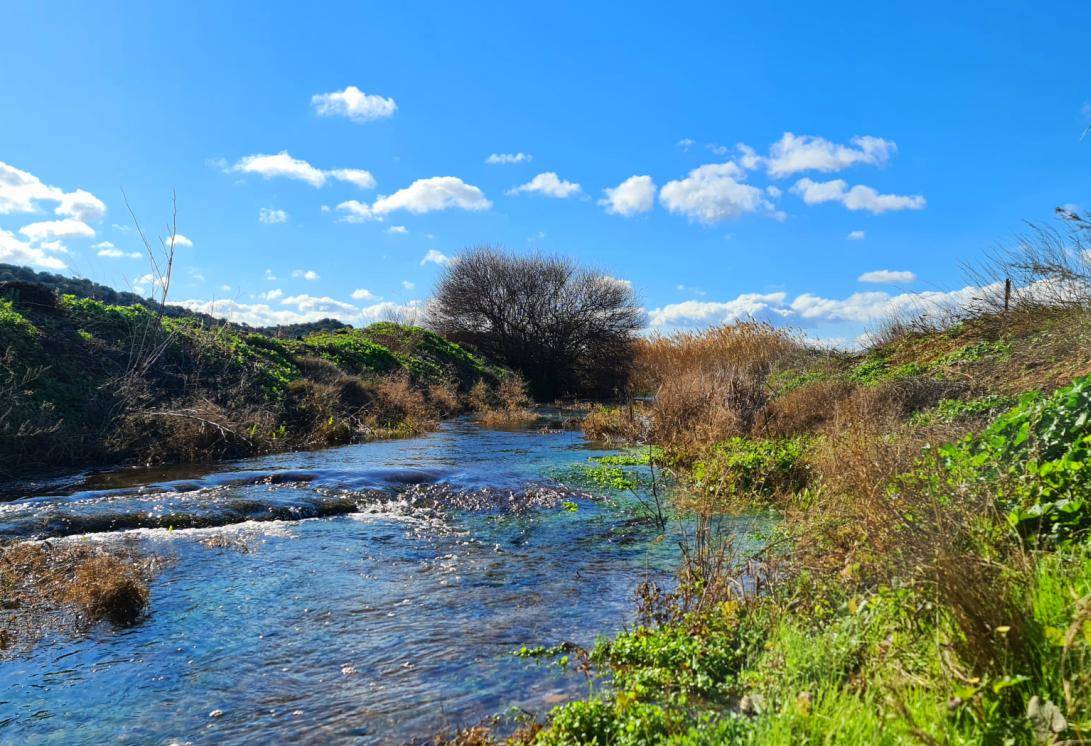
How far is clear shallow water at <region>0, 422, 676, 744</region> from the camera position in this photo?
4.02 m

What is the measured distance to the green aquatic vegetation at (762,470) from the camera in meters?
9.19

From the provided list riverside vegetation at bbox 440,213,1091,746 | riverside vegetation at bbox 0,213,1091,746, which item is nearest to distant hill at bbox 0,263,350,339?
riverside vegetation at bbox 0,213,1091,746

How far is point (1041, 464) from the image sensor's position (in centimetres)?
433

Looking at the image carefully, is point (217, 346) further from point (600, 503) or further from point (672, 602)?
point (672, 602)

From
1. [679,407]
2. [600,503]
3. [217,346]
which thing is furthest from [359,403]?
[600,503]

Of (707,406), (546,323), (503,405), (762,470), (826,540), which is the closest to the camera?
(826,540)

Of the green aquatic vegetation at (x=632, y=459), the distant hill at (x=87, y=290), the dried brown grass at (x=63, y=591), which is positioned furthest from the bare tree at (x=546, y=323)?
the dried brown grass at (x=63, y=591)

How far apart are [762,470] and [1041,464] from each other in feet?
17.1

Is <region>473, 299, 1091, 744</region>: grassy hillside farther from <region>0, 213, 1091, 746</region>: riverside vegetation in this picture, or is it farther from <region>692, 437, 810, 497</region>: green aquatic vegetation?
<region>692, 437, 810, 497</region>: green aquatic vegetation

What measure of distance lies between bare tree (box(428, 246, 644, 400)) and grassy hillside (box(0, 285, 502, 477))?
15.0 m

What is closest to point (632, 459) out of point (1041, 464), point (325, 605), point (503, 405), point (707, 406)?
point (707, 406)

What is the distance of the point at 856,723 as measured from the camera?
2623mm

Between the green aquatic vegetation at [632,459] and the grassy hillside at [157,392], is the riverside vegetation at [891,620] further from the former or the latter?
the grassy hillside at [157,392]

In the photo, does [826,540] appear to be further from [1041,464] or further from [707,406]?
[707,406]
